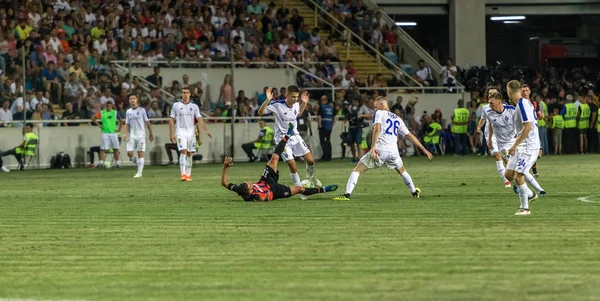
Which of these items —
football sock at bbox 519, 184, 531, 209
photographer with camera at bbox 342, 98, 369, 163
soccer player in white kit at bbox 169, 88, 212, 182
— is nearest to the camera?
football sock at bbox 519, 184, 531, 209

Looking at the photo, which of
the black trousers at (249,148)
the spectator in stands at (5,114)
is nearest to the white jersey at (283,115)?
the spectator in stands at (5,114)

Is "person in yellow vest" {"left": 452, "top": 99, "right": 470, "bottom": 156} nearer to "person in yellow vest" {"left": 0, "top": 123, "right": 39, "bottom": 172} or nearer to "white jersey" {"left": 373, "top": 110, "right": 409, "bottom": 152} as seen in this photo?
"person in yellow vest" {"left": 0, "top": 123, "right": 39, "bottom": 172}

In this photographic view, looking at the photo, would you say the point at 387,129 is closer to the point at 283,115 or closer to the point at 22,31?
the point at 283,115

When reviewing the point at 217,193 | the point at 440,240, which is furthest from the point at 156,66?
the point at 440,240

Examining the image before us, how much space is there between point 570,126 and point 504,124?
820 inches

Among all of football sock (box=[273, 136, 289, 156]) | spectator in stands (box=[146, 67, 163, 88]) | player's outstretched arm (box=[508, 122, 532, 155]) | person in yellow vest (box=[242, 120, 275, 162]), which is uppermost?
spectator in stands (box=[146, 67, 163, 88])

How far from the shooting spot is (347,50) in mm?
45781

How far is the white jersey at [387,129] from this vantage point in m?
19.2

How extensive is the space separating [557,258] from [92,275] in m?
4.39

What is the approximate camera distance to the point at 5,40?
3525 cm

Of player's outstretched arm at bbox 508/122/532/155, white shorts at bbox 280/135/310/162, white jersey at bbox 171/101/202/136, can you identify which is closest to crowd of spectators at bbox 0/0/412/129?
white jersey at bbox 171/101/202/136

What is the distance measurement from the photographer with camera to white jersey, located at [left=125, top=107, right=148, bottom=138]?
9.46m

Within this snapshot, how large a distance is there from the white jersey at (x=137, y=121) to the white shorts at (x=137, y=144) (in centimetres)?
11

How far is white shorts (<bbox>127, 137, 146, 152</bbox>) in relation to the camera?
1172 inches
